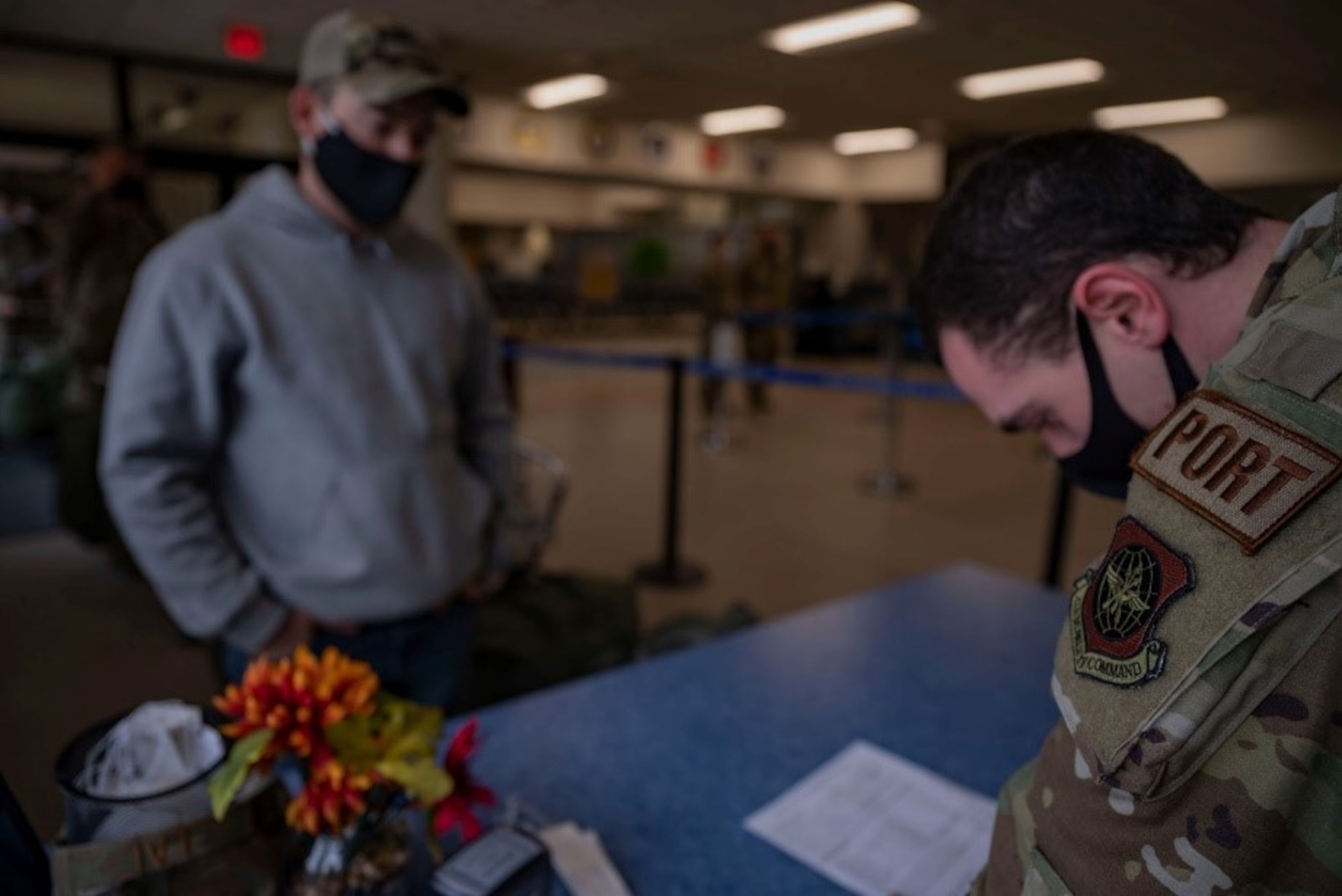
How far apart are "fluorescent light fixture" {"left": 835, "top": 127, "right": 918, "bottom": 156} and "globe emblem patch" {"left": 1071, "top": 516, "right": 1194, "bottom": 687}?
0.75 m

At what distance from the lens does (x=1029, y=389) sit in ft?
2.35

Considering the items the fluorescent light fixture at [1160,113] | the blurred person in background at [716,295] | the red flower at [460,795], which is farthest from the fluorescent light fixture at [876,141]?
the blurred person in background at [716,295]

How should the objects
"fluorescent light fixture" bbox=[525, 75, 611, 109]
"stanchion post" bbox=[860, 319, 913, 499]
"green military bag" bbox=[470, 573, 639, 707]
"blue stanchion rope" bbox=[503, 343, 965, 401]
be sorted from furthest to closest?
"stanchion post" bbox=[860, 319, 913, 499]
"blue stanchion rope" bbox=[503, 343, 965, 401]
"fluorescent light fixture" bbox=[525, 75, 611, 109]
"green military bag" bbox=[470, 573, 639, 707]

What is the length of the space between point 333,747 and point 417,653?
774mm

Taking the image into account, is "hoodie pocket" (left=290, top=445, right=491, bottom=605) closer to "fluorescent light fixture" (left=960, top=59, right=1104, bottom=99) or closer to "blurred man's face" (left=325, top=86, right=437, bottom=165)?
"blurred man's face" (left=325, top=86, right=437, bottom=165)

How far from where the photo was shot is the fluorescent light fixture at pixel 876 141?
113 cm

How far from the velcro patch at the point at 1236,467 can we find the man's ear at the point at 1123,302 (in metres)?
0.18

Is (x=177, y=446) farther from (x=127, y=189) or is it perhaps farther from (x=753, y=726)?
(x=127, y=189)

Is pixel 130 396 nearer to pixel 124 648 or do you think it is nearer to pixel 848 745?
pixel 124 648

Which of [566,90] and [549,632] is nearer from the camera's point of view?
[549,632]

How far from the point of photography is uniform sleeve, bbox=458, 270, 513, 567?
5.03ft

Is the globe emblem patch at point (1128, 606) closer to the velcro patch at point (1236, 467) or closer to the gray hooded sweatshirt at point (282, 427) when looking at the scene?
the velcro patch at point (1236, 467)

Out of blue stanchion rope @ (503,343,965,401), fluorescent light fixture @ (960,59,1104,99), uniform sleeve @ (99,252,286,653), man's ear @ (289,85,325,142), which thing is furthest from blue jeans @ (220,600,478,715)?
blue stanchion rope @ (503,343,965,401)

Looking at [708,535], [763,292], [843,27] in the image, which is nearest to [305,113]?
[843,27]
